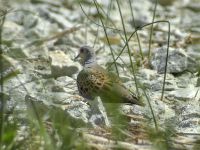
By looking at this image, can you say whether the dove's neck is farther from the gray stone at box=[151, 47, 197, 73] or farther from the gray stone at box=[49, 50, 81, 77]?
the gray stone at box=[151, 47, 197, 73]

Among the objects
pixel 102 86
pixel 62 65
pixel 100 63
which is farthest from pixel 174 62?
pixel 102 86

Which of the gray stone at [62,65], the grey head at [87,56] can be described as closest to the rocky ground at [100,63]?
the gray stone at [62,65]

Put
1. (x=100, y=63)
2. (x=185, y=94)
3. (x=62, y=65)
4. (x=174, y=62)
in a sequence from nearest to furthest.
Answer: (x=185, y=94), (x=62, y=65), (x=174, y=62), (x=100, y=63)

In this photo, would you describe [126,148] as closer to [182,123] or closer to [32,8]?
[182,123]

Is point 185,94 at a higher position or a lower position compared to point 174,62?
lower

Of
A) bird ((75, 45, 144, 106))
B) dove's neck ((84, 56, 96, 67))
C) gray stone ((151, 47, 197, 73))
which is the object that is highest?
gray stone ((151, 47, 197, 73))

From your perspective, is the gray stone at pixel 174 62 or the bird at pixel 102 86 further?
the gray stone at pixel 174 62

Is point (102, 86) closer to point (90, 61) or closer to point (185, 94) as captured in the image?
point (185, 94)

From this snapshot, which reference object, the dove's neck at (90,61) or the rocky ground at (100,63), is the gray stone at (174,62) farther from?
the dove's neck at (90,61)

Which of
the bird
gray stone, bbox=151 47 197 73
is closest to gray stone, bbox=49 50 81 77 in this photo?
the bird
